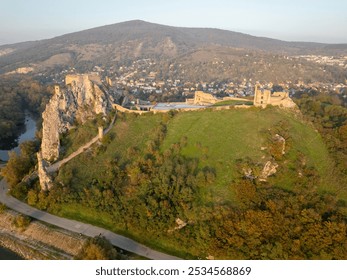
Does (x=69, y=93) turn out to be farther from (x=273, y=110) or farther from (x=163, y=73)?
(x=163, y=73)

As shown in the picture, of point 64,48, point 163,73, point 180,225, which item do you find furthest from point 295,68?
point 64,48

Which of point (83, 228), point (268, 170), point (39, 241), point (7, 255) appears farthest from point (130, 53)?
point (7, 255)

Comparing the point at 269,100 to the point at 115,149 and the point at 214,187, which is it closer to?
the point at 214,187

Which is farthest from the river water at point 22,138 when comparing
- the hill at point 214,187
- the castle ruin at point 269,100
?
the castle ruin at point 269,100

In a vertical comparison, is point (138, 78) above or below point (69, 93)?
below

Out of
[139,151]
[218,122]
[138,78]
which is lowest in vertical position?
[138,78]

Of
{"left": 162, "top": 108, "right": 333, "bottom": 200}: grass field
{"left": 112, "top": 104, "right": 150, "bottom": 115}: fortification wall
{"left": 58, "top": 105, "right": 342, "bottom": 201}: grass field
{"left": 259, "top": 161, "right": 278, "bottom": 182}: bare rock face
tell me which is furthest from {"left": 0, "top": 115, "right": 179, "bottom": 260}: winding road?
{"left": 259, "top": 161, "right": 278, "bottom": 182}: bare rock face
